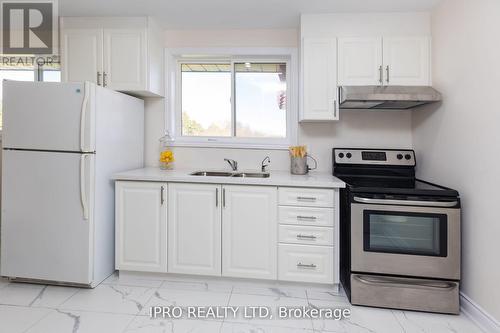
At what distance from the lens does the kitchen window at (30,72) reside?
9.86 feet

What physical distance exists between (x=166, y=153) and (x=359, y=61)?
2.00 metres

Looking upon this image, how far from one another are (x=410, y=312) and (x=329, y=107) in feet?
A: 5.55

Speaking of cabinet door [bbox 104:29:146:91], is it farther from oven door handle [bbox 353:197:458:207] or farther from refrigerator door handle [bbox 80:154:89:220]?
oven door handle [bbox 353:197:458:207]

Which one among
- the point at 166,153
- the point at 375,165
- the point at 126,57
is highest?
the point at 126,57

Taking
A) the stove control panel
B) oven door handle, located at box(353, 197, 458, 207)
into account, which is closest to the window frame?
the stove control panel

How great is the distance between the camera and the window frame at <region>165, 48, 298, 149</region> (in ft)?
9.18

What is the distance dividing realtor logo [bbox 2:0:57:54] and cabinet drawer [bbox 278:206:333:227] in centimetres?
270

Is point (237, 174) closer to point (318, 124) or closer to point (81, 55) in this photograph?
point (318, 124)

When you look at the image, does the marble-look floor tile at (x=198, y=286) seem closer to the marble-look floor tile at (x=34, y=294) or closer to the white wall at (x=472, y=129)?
the marble-look floor tile at (x=34, y=294)

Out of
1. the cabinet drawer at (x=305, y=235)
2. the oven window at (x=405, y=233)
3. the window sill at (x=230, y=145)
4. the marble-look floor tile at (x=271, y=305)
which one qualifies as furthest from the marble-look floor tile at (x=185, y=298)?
the window sill at (x=230, y=145)

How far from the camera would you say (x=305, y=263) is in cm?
214

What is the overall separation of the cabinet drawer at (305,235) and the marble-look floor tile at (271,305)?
0.43 metres

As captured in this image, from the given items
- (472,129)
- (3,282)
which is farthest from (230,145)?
(3,282)

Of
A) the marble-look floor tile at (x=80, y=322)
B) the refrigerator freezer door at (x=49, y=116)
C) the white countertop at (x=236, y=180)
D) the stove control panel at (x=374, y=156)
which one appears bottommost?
the marble-look floor tile at (x=80, y=322)
